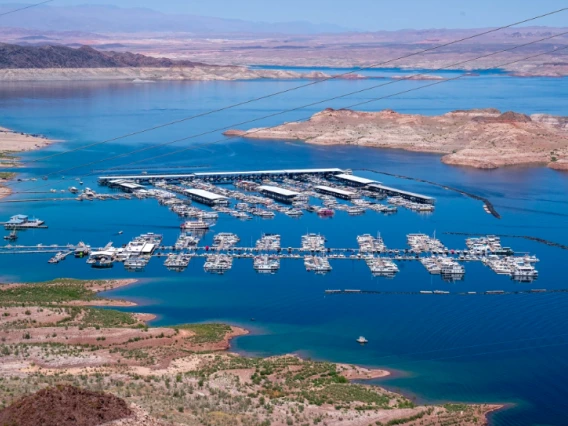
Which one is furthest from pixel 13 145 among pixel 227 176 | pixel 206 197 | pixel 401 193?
pixel 401 193

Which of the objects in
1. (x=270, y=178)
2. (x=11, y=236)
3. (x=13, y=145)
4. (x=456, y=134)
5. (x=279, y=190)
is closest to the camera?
(x=11, y=236)

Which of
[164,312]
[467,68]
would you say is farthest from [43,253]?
[467,68]

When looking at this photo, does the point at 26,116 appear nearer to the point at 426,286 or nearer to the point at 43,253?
the point at 43,253

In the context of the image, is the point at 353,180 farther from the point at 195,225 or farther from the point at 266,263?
the point at 266,263

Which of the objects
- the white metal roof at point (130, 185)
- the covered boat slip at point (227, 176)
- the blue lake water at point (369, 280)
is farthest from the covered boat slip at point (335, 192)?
the white metal roof at point (130, 185)

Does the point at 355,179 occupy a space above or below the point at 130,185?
above

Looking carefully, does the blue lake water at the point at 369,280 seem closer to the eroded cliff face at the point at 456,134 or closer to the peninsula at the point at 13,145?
the peninsula at the point at 13,145

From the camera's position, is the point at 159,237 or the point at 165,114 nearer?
the point at 159,237
